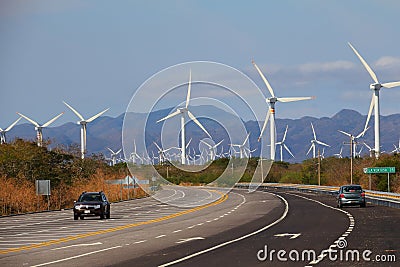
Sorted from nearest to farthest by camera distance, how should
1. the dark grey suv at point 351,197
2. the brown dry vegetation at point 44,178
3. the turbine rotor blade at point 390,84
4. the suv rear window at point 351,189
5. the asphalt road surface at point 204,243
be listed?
1. the asphalt road surface at point 204,243
2. the dark grey suv at point 351,197
3. the suv rear window at point 351,189
4. the brown dry vegetation at point 44,178
5. the turbine rotor blade at point 390,84

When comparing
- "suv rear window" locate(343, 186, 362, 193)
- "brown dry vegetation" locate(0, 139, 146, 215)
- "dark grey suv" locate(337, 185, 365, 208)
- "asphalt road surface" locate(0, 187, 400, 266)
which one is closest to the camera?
"asphalt road surface" locate(0, 187, 400, 266)

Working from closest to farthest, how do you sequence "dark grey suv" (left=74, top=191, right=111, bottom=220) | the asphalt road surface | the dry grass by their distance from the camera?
the asphalt road surface < "dark grey suv" (left=74, top=191, right=111, bottom=220) < the dry grass

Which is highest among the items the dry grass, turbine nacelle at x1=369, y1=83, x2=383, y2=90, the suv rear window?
turbine nacelle at x1=369, y1=83, x2=383, y2=90

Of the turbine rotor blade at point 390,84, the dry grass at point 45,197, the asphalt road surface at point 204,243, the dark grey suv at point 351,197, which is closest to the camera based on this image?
the asphalt road surface at point 204,243

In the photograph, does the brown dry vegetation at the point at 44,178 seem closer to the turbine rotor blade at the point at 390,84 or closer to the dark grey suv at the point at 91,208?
the dark grey suv at the point at 91,208

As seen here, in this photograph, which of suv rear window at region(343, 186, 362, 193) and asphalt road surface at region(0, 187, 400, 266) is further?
suv rear window at region(343, 186, 362, 193)

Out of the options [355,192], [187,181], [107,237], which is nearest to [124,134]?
[355,192]

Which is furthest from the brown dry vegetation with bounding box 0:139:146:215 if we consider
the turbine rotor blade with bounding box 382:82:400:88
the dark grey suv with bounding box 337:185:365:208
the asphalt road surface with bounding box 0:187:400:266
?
the turbine rotor blade with bounding box 382:82:400:88

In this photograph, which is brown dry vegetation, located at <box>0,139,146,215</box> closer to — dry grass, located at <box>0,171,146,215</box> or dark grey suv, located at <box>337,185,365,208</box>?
dry grass, located at <box>0,171,146,215</box>

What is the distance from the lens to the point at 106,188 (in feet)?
253

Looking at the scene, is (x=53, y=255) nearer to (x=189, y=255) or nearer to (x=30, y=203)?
(x=189, y=255)

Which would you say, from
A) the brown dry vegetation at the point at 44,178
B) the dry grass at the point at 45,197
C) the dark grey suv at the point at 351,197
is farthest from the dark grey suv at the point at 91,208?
the dark grey suv at the point at 351,197

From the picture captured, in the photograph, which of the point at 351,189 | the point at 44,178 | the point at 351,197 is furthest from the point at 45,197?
the point at 351,197

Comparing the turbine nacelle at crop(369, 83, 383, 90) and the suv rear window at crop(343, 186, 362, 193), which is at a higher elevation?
the turbine nacelle at crop(369, 83, 383, 90)
